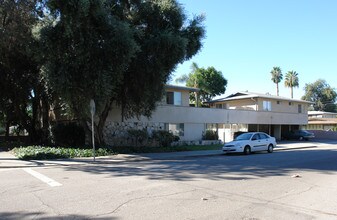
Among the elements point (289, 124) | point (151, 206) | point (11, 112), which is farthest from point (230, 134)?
point (151, 206)

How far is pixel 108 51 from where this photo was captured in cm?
2014

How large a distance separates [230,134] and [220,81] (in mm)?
23280

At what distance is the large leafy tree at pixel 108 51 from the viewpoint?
19.9m

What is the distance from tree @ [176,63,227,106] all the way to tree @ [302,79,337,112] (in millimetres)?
56330

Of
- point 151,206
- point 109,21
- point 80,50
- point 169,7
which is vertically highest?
point 169,7

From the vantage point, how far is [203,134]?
34.4 meters

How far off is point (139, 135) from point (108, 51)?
927 cm

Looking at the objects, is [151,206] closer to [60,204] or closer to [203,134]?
[60,204]

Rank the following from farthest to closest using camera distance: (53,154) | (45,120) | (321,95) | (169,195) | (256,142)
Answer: (321,95) < (45,120) < (256,142) < (53,154) < (169,195)

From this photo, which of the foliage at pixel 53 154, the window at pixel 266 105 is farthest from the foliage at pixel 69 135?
the window at pixel 266 105

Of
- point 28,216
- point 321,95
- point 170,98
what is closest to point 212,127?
point 170,98

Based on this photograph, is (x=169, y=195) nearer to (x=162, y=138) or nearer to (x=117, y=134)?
(x=162, y=138)

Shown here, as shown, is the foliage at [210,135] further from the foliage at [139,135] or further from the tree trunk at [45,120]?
the tree trunk at [45,120]

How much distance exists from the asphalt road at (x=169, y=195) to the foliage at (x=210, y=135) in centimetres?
2102
